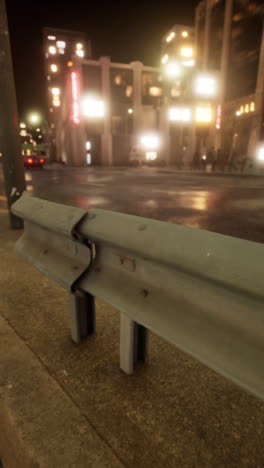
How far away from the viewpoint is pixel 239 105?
45625 millimetres

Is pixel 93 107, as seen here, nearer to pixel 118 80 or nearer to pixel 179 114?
pixel 118 80

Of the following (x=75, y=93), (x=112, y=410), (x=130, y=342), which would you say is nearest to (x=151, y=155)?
(x=75, y=93)

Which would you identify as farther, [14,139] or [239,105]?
[239,105]

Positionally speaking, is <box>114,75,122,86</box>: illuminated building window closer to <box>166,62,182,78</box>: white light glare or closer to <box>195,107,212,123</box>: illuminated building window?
<box>166,62,182,78</box>: white light glare

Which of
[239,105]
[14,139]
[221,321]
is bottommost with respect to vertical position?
[221,321]

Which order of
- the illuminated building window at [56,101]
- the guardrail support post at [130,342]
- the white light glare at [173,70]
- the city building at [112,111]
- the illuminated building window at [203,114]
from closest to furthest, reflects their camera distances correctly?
1. the guardrail support post at [130,342]
2. the white light glare at [173,70]
3. the city building at [112,111]
4. the illuminated building window at [203,114]
5. the illuminated building window at [56,101]

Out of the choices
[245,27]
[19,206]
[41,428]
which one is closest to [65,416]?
[41,428]

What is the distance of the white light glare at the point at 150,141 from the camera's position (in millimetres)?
43188

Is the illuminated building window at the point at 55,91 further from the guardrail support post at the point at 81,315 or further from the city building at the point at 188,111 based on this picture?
the guardrail support post at the point at 81,315

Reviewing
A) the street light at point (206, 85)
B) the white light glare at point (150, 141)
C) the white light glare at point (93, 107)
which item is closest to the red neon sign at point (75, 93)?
the white light glare at point (93, 107)

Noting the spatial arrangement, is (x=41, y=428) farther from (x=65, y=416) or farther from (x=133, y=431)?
(x=133, y=431)

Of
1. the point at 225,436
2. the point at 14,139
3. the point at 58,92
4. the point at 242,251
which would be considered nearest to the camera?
the point at 242,251

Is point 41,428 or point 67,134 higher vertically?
point 67,134

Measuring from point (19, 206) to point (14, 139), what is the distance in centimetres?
320
